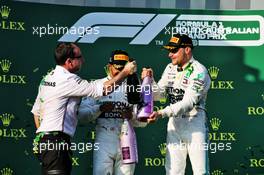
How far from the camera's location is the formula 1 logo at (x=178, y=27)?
27.5 ft

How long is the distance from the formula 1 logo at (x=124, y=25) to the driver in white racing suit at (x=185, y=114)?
5.04 feet

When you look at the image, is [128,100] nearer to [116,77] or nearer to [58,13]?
[116,77]

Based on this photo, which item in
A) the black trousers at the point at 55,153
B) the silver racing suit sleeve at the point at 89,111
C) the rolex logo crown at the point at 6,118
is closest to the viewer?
the black trousers at the point at 55,153

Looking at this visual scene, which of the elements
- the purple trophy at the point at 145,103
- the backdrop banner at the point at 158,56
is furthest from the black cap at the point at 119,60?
the backdrop banner at the point at 158,56

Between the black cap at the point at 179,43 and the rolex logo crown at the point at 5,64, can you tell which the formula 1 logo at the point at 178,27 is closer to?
the rolex logo crown at the point at 5,64

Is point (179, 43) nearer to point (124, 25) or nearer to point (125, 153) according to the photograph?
point (125, 153)

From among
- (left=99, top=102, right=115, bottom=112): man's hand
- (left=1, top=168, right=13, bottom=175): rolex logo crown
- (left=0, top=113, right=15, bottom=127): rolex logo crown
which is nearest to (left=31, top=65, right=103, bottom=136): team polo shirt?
(left=99, top=102, right=115, bottom=112): man's hand

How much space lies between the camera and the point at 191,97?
6625 mm

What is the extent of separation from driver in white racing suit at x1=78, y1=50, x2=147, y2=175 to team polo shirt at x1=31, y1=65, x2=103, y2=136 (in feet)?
1.58

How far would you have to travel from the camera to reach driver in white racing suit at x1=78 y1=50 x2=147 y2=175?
6.51 m

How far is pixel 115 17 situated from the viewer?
27.6ft

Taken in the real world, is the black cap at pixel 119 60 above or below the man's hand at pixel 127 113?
above

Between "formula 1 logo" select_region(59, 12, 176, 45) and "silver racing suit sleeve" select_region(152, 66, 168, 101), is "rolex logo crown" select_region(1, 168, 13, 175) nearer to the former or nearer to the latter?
"formula 1 logo" select_region(59, 12, 176, 45)

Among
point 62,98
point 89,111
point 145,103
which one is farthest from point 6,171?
point 62,98
